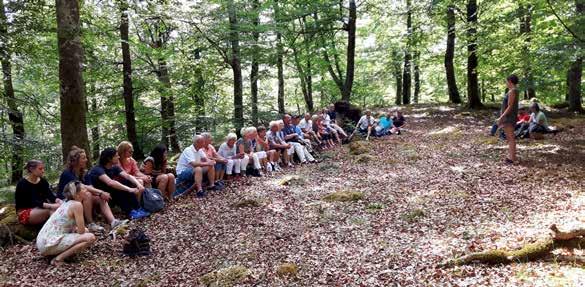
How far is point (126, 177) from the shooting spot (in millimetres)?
6336

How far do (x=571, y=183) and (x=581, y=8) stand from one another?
220 inches

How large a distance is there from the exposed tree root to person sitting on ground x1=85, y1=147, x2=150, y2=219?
4.60m

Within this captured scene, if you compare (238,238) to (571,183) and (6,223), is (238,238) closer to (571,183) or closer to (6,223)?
(6,223)

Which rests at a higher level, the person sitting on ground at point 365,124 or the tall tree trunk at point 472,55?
the tall tree trunk at point 472,55

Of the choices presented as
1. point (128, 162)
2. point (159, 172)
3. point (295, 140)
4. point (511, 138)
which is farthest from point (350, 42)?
point (128, 162)

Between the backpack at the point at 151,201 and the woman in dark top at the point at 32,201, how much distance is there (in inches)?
51.4

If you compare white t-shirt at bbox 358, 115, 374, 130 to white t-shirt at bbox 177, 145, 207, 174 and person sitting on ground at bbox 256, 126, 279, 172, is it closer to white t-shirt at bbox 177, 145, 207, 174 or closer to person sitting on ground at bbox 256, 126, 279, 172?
person sitting on ground at bbox 256, 126, 279, 172

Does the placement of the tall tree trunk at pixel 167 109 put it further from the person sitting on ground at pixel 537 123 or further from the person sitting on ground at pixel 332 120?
the person sitting on ground at pixel 537 123

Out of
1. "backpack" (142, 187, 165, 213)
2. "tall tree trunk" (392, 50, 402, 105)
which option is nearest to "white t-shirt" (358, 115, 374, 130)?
"backpack" (142, 187, 165, 213)

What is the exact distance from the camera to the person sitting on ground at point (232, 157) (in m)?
8.64

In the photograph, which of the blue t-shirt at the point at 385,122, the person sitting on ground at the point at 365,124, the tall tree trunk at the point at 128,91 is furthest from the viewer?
the blue t-shirt at the point at 385,122

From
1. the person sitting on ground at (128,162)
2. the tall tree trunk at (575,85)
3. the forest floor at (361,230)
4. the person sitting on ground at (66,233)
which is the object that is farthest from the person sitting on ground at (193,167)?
the tall tree trunk at (575,85)

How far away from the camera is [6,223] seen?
573 centimetres

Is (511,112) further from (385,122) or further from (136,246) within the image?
(136,246)
